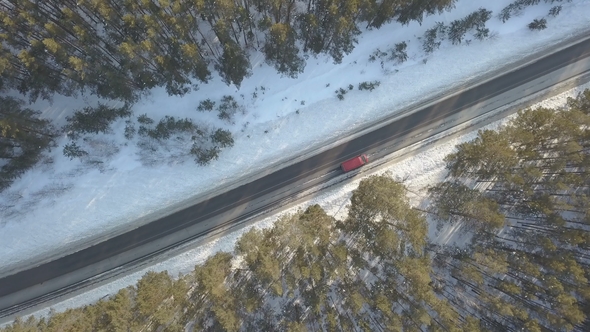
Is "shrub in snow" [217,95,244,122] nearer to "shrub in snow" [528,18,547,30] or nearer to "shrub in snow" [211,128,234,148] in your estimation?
"shrub in snow" [211,128,234,148]

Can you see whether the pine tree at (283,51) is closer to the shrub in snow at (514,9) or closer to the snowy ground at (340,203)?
the snowy ground at (340,203)

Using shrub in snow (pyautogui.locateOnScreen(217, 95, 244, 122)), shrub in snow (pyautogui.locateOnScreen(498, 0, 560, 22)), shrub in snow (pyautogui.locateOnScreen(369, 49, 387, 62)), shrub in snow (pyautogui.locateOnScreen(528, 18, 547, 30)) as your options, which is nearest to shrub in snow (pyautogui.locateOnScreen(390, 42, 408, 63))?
shrub in snow (pyautogui.locateOnScreen(369, 49, 387, 62))

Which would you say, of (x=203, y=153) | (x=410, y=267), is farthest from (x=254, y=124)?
(x=410, y=267)

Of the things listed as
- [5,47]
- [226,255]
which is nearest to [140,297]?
[226,255]

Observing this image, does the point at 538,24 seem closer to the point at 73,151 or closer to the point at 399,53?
the point at 399,53

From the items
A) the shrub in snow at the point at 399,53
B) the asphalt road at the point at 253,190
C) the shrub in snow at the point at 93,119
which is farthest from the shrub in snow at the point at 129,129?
the shrub in snow at the point at 399,53
